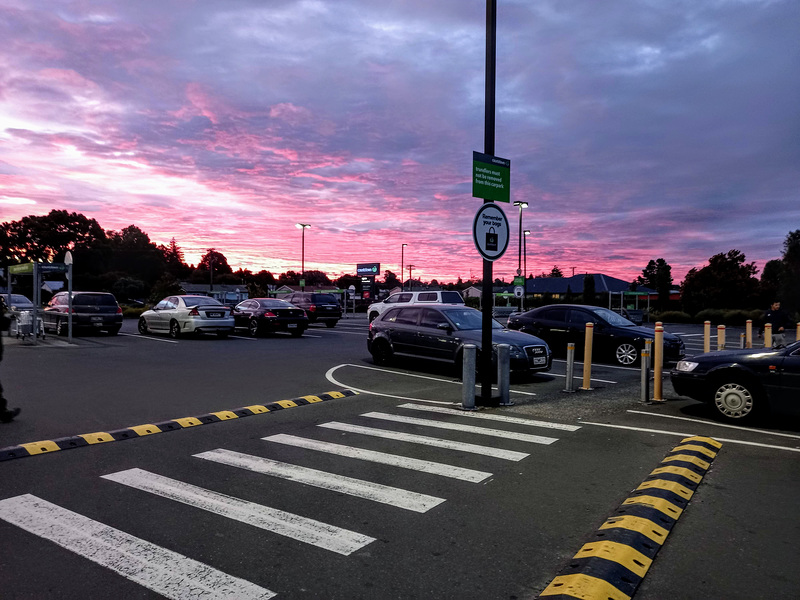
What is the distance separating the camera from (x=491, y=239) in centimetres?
843

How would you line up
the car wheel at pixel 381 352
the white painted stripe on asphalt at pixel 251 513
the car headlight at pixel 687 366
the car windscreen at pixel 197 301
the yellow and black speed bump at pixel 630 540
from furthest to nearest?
the car windscreen at pixel 197 301 → the car wheel at pixel 381 352 → the car headlight at pixel 687 366 → the white painted stripe on asphalt at pixel 251 513 → the yellow and black speed bump at pixel 630 540

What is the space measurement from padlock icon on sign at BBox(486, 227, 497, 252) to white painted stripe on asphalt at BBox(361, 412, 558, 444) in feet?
9.01

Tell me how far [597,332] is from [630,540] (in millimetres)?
11351

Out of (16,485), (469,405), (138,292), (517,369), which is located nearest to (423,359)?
(517,369)

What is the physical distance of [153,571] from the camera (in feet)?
10.6

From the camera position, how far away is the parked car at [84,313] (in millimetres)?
21094

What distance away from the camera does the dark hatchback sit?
675 centimetres

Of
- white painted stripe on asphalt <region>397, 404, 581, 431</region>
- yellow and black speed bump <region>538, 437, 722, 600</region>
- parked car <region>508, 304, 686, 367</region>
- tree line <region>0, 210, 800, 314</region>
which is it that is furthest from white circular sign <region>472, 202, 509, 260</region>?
tree line <region>0, 210, 800, 314</region>

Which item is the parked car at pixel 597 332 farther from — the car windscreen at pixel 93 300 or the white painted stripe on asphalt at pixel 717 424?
the car windscreen at pixel 93 300

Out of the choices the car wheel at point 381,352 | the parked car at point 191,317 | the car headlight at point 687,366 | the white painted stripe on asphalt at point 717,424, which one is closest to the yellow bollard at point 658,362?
the car headlight at point 687,366

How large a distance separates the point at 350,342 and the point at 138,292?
281 feet

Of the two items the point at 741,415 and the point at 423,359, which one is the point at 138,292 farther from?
the point at 741,415

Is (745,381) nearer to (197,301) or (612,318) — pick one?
(612,318)

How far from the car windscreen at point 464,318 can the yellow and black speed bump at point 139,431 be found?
408 centimetres
